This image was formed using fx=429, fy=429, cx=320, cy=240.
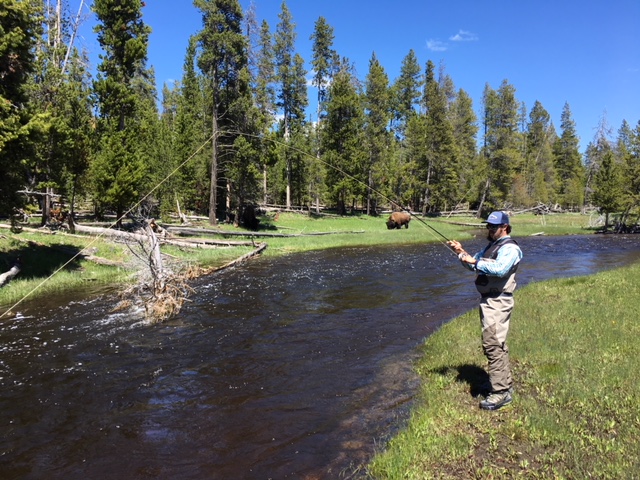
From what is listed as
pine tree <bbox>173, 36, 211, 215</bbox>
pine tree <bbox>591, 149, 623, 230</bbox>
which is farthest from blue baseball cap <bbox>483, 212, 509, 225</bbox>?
pine tree <bbox>591, 149, 623, 230</bbox>

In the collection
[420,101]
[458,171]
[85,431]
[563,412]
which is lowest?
[85,431]

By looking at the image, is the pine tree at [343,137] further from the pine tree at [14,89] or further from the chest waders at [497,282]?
the chest waders at [497,282]

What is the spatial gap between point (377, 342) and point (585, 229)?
1979 inches

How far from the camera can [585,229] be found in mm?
50500

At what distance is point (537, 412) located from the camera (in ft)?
18.9

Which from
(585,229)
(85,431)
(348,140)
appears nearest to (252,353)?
(85,431)

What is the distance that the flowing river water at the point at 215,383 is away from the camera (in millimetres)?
5680

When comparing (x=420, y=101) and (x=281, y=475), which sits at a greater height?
(x=420, y=101)

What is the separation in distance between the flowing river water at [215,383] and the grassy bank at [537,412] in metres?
0.63

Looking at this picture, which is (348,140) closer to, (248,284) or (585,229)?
(585,229)

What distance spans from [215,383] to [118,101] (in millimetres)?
26453

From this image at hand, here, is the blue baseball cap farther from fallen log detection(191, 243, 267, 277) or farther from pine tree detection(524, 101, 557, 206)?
pine tree detection(524, 101, 557, 206)

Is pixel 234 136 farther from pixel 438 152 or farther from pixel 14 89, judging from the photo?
pixel 438 152

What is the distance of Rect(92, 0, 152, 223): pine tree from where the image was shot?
27.7 metres
